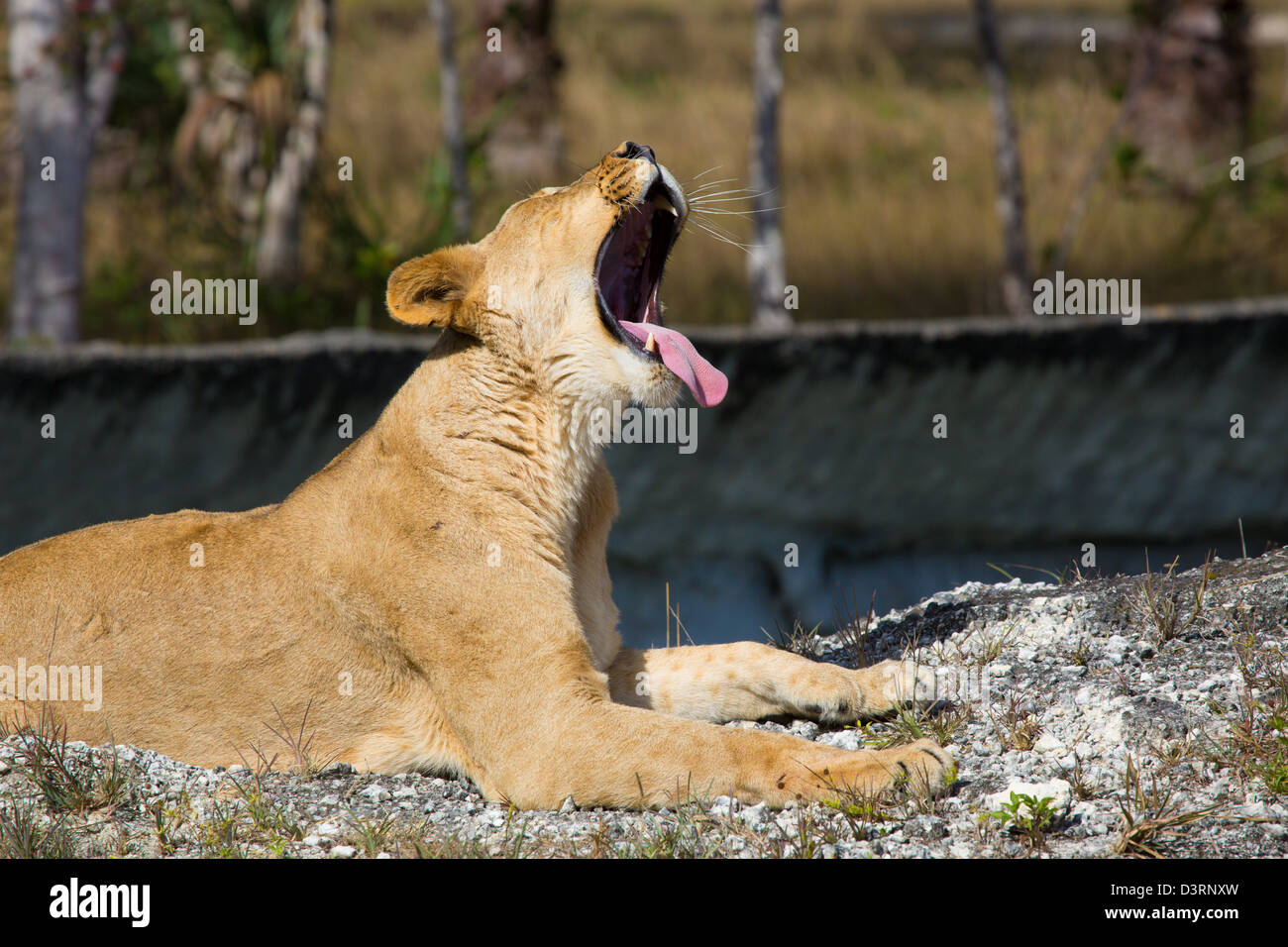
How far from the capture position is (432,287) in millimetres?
3889

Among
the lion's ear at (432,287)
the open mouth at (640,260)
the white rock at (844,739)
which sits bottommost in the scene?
the white rock at (844,739)

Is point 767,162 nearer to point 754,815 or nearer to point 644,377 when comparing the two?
point 644,377

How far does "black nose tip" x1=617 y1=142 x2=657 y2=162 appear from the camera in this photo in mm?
3992

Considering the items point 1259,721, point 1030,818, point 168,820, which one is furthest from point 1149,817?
point 168,820

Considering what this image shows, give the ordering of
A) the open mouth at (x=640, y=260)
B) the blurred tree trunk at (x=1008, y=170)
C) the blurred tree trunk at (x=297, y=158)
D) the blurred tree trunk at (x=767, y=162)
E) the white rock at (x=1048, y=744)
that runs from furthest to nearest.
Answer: the blurred tree trunk at (x=297, y=158) < the blurred tree trunk at (x=1008, y=170) < the blurred tree trunk at (x=767, y=162) < the open mouth at (x=640, y=260) < the white rock at (x=1048, y=744)

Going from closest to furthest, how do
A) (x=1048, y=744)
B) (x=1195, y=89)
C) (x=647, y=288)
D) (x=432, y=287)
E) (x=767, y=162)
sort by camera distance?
(x=1048, y=744), (x=432, y=287), (x=647, y=288), (x=767, y=162), (x=1195, y=89)

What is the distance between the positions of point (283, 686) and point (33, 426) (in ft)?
11.7

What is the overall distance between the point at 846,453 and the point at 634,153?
3.71 m

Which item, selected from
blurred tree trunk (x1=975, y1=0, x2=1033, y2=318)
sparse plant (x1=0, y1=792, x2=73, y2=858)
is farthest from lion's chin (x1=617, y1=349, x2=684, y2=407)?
blurred tree trunk (x1=975, y1=0, x2=1033, y2=318)

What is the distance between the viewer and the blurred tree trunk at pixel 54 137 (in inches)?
311

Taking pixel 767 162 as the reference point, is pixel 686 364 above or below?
below

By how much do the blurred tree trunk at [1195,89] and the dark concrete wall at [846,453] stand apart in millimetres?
4854

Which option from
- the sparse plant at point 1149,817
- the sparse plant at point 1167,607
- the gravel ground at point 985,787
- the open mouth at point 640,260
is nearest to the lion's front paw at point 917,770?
the gravel ground at point 985,787

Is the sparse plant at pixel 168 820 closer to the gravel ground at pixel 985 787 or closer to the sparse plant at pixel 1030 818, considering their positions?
the gravel ground at pixel 985 787
